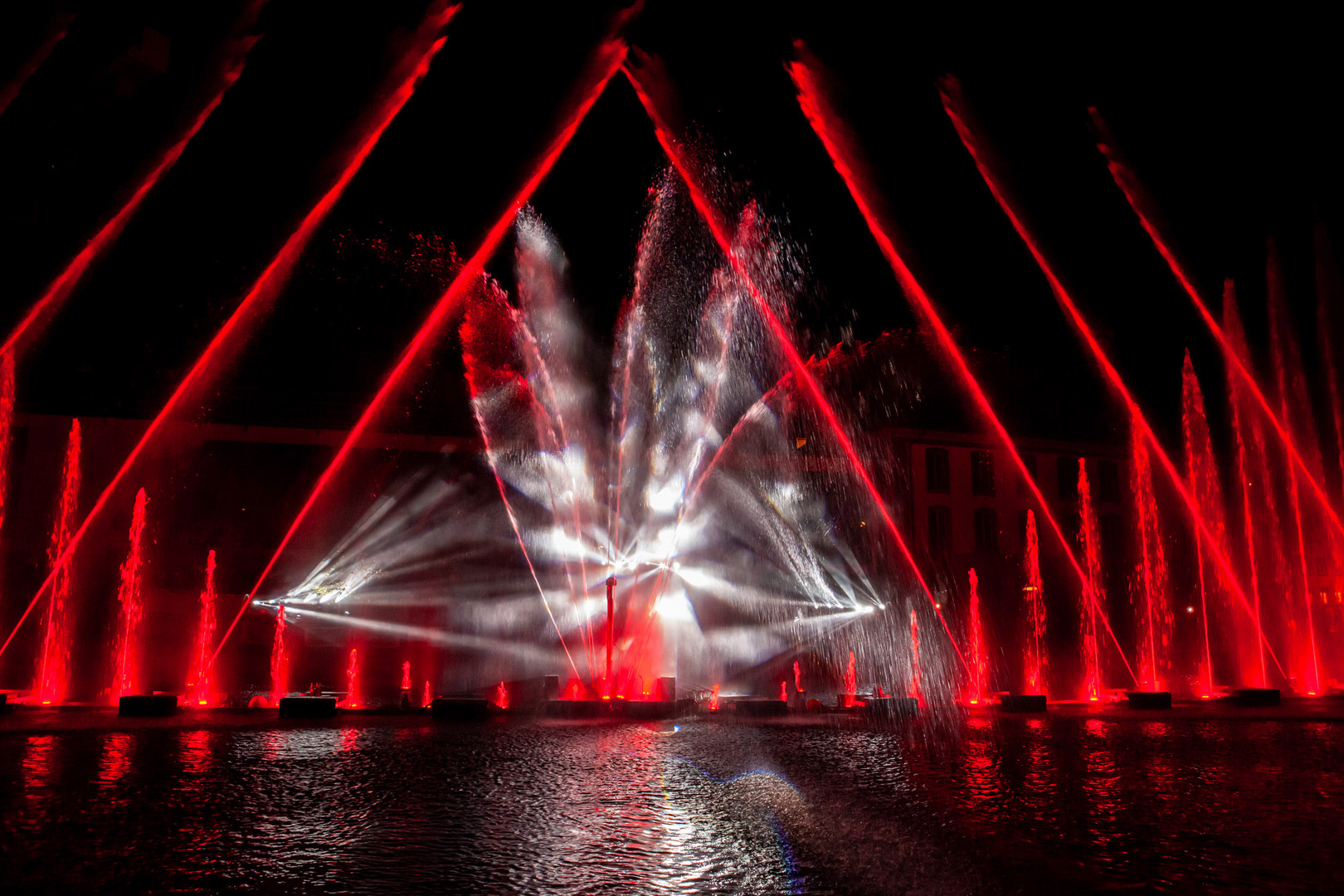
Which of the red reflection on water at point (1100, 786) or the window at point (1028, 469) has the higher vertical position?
the window at point (1028, 469)

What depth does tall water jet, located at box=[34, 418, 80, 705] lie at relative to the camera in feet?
70.9

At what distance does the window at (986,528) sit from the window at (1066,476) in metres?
3.81

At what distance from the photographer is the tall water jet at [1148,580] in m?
29.4

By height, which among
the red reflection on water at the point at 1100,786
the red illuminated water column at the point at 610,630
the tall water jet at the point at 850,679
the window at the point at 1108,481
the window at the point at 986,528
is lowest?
the tall water jet at the point at 850,679

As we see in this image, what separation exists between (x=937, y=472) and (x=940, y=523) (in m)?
2.50

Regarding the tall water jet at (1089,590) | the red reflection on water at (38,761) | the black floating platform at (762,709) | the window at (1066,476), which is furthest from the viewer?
the window at (1066,476)

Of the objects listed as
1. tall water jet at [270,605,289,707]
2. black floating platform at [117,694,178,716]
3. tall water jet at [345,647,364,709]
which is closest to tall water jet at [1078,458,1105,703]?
tall water jet at [345,647,364,709]

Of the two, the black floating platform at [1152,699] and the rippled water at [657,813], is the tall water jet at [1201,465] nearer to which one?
the black floating platform at [1152,699]

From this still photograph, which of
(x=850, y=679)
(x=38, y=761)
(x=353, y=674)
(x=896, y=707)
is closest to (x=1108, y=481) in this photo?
(x=850, y=679)

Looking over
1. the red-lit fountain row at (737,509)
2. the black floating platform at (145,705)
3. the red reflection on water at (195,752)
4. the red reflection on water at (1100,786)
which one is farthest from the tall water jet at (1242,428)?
the black floating platform at (145,705)

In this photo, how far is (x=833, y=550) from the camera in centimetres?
3969

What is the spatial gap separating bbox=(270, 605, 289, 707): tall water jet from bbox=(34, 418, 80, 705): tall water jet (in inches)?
194

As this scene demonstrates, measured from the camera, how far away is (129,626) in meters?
24.6

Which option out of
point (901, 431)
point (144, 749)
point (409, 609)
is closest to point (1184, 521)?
point (901, 431)
